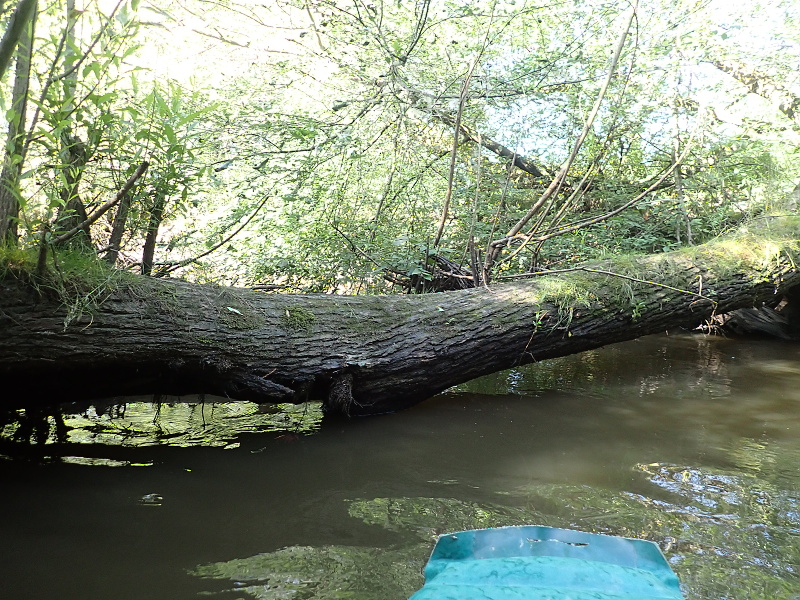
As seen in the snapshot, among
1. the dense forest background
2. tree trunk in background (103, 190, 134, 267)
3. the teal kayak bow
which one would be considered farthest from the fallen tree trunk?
the teal kayak bow

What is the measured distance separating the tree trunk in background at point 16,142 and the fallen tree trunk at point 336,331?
0.29 m

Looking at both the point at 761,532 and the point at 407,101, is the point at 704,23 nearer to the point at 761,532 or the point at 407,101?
the point at 407,101

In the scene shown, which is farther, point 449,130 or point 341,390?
point 449,130

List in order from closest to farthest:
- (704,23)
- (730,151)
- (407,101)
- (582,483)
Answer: (582,483), (407,101), (704,23), (730,151)

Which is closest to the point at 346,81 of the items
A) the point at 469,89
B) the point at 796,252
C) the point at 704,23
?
the point at 469,89

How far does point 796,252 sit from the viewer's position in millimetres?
5461

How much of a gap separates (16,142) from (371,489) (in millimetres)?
2190

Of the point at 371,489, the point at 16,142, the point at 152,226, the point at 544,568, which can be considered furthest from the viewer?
the point at 152,226

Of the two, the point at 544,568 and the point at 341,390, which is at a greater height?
the point at 341,390

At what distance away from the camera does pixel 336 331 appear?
3.64 m

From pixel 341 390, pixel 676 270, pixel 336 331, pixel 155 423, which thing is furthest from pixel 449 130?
pixel 155 423

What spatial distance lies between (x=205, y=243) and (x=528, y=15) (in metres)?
3.58

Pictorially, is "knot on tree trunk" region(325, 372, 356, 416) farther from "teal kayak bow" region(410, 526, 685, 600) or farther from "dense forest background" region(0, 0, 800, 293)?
"teal kayak bow" region(410, 526, 685, 600)

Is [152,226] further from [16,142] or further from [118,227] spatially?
[16,142]
